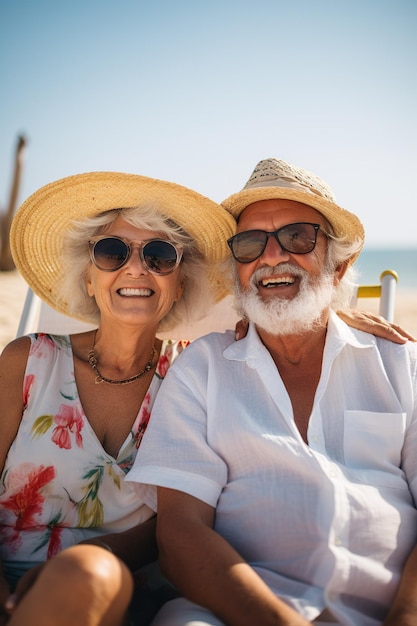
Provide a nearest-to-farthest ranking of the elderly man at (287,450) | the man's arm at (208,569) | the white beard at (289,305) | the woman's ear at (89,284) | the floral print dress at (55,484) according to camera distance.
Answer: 1. the man's arm at (208,569)
2. the elderly man at (287,450)
3. the floral print dress at (55,484)
4. the white beard at (289,305)
5. the woman's ear at (89,284)

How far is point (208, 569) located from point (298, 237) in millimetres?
1613

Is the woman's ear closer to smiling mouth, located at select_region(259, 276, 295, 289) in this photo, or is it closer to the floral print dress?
the floral print dress

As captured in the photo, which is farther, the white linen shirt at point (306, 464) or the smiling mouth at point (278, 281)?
the smiling mouth at point (278, 281)

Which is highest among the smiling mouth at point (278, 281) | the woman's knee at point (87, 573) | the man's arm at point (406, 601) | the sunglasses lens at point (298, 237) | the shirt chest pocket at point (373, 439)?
the sunglasses lens at point (298, 237)

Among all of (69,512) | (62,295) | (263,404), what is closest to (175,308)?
(62,295)

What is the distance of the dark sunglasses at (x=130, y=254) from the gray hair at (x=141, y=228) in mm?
117

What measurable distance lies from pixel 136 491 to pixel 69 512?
0.32m

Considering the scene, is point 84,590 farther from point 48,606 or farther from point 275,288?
point 275,288

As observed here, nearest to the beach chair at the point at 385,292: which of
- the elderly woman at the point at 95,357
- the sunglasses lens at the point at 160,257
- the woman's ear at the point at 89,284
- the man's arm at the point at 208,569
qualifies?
the elderly woman at the point at 95,357

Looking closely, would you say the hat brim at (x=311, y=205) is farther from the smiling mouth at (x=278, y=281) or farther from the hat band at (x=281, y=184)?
the smiling mouth at (x=278, y=281)

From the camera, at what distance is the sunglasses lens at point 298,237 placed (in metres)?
2.84

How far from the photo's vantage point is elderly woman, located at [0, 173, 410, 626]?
252 centimetres

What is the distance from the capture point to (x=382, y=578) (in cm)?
211

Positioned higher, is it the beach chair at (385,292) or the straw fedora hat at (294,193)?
the straw fedora hat at (294,193)
